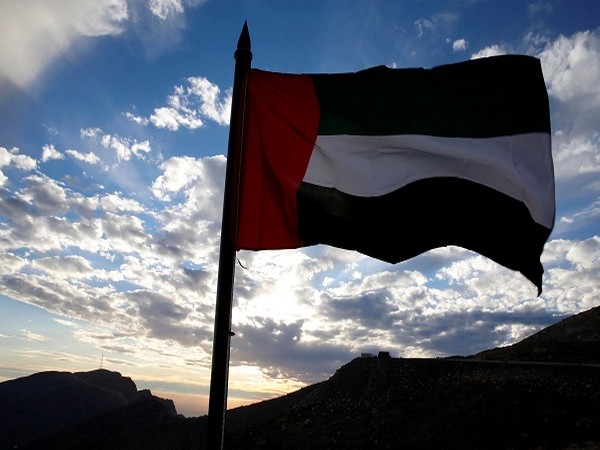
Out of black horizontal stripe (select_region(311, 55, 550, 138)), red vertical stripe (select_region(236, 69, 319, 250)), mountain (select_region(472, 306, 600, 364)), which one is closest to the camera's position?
red vertical stripe (select_region(236, 69, 319, 250))

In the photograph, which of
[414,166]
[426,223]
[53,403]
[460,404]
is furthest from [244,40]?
[53,403]

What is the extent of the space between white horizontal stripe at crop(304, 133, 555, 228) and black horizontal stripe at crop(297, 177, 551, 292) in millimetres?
87

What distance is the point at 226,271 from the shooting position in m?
4.48

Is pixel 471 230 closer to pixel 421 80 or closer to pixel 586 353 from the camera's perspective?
pixel 421 80

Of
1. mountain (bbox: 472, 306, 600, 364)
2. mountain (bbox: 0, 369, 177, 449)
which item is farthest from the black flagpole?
mountain (bbox: 0, 369, 177, 449)

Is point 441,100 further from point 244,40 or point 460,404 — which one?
point 460,404

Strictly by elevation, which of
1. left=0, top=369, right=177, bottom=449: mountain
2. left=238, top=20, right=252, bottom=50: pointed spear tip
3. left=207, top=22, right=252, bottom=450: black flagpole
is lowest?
left=207, top=22, right=252, bottom=450: black flagpole

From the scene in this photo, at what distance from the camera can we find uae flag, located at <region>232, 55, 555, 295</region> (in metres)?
5.49

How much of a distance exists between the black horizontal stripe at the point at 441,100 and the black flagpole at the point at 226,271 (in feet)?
3.61

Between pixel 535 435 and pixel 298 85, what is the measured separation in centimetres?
1963

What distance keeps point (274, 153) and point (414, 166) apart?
61.3 inches

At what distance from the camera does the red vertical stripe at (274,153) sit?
5.25 meters

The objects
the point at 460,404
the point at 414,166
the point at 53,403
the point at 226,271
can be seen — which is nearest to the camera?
the point at 226,271

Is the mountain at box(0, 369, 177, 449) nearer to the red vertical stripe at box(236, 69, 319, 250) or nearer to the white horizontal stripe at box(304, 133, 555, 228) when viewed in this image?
the red vertical stripe at box(236, 69, 319, 250)
